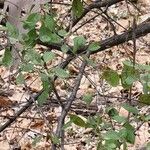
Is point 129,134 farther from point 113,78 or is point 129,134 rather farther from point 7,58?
point 7,58

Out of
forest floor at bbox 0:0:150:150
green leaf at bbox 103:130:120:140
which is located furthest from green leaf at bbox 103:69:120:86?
forest floor at bbox 0:0:150:150

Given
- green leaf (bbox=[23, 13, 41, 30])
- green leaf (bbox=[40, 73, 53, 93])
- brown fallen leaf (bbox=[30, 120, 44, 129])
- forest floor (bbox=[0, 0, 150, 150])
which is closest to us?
green leaf (bbox=[23, 13, 41, 30])

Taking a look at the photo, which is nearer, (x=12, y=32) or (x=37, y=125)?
(x=12, y=32)

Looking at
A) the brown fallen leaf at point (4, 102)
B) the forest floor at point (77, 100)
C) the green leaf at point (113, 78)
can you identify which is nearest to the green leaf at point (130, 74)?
the green leaf at point (113, 78)

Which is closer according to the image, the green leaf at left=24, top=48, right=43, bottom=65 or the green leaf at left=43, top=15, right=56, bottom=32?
the green leaf at left=43, top=15, right=56, bottom=32

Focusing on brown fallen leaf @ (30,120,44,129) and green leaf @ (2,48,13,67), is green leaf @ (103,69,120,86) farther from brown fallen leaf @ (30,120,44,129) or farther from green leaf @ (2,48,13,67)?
brown fallen leaf @ (30,120,44,129)

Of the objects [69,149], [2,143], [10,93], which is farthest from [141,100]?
[10,93]

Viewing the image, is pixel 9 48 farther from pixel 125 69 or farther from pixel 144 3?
pixel 144 3

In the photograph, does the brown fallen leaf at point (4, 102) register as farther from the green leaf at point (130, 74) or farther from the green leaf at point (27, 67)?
the green leaf at point (130, 74)

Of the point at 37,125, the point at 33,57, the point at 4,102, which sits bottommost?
the point at 37,125

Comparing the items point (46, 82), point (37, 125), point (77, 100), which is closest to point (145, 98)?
point (46, 82)

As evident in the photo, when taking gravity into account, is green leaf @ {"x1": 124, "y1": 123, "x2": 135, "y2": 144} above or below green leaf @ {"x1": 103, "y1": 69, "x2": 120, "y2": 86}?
below

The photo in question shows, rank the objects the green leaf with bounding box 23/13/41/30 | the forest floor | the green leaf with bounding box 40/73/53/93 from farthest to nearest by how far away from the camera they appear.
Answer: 1. the forest floor
2. the green leaf with bounding box 40/73/53/93
3. the green leaf with bounding box 23/13/41/30

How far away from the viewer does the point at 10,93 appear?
338 centimetres
